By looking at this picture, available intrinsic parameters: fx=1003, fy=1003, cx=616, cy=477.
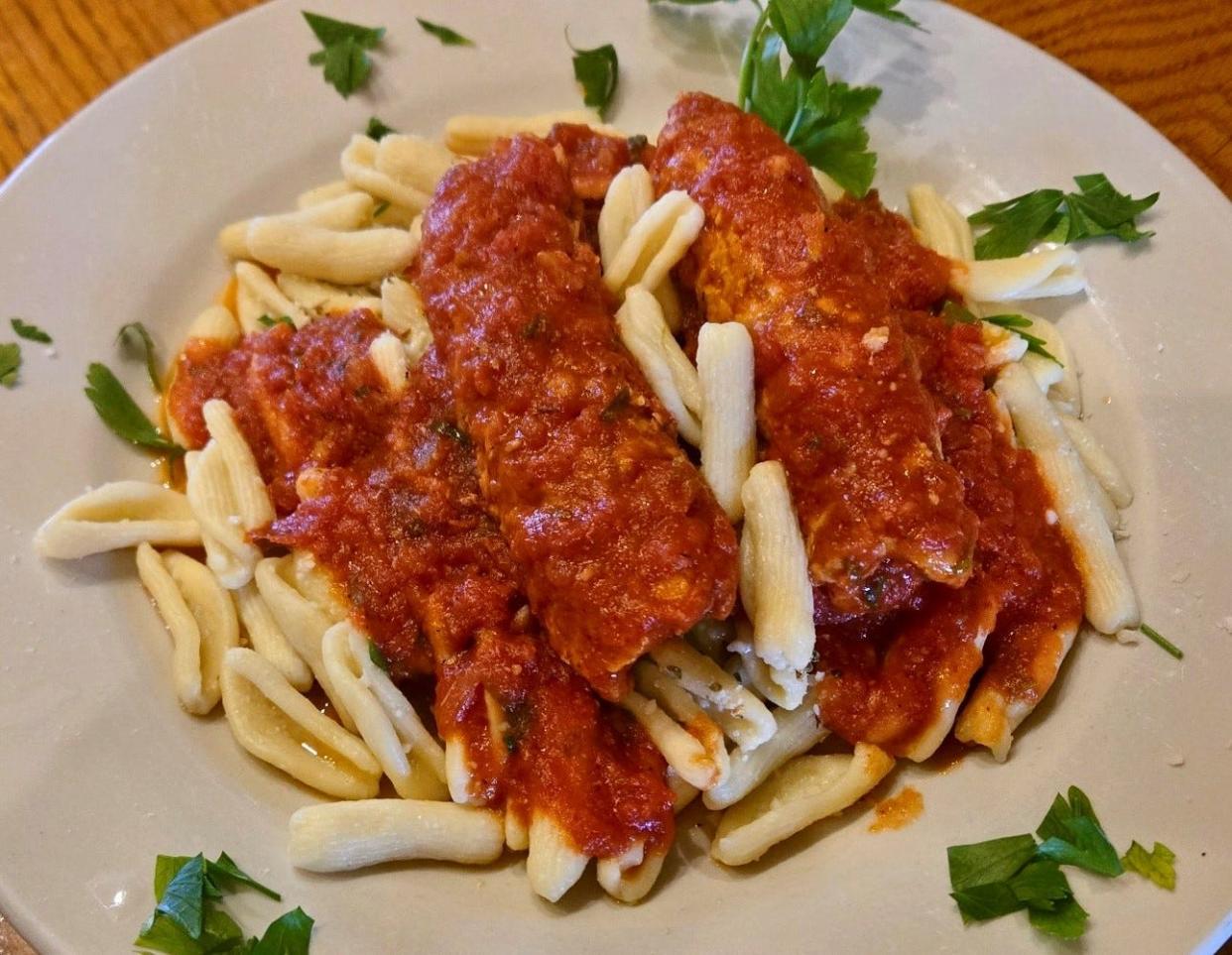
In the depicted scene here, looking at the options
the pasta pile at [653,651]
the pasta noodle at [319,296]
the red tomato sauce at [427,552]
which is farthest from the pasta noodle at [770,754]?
the pasta noodle at [319,296]

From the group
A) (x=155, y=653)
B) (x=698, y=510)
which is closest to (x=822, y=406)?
(x=698, y=510)

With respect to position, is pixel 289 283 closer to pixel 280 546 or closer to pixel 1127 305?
pixel 280 546

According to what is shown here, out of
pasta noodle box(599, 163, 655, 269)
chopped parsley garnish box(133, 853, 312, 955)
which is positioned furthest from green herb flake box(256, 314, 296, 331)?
chopped parsley garnish box(133, 853, 312, 955)

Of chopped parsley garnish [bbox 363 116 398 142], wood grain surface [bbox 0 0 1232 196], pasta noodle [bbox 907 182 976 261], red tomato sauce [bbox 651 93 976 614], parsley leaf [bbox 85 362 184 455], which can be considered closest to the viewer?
red tomato sauce [bbox 651 93 976 614]

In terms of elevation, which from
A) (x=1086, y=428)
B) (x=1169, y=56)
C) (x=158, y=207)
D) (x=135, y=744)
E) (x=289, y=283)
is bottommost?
(x=1086, y=428)

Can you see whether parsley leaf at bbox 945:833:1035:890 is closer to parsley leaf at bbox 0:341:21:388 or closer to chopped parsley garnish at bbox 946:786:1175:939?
chopped parsley garnish at bbox 946:786:1175:939

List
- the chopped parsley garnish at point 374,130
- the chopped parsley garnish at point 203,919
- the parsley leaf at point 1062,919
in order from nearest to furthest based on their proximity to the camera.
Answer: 1. the parsley leaf at point 1062,919
2. the chopped parsley garnish at point 203,919
3. the chopped parsley garnish at point 374,130

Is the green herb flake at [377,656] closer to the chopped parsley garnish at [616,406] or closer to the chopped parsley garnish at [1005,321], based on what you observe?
the chopped parsley garnish at [616,406]
